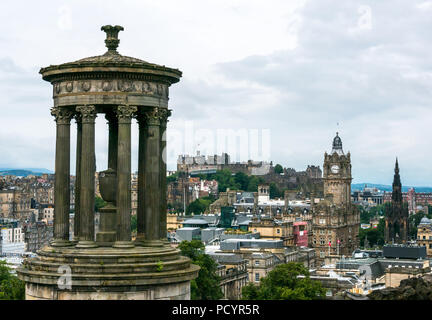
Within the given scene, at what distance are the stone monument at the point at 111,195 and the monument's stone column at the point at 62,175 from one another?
33mm

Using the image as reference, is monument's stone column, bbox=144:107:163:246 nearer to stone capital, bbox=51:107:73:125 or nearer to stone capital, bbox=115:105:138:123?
stone capital, bbox=115:105:138:123

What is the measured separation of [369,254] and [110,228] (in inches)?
5171

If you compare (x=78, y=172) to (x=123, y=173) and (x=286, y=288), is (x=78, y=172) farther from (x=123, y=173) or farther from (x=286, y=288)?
(x=286, y=288)

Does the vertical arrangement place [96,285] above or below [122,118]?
below

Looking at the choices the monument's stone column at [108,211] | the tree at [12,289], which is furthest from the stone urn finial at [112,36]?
the tree at [12,289]

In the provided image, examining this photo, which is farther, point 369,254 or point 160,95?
point 369,254

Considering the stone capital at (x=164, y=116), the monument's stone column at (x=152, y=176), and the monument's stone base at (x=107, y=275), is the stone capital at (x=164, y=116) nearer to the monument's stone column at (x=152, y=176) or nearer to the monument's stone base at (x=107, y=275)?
the monument's stone column at (x=152, y=176)

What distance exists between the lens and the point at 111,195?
29781 millimetres

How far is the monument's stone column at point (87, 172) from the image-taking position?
2856cm

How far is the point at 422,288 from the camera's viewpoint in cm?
2666

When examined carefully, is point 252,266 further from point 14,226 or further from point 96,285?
point 96,285
